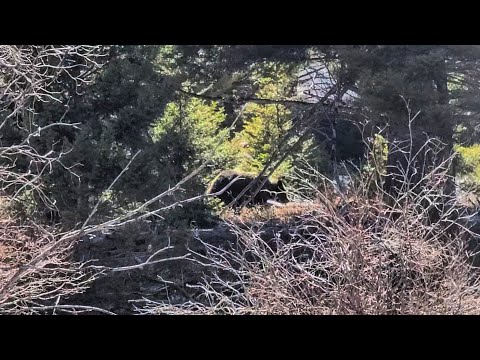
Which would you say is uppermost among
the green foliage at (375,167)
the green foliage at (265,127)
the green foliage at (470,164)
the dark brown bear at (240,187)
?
the green foliage at (375,167)

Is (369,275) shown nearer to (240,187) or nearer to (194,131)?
(194,131)

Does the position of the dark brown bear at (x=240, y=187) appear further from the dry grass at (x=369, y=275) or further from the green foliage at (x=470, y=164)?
the dry grass at (x=369, y=275)

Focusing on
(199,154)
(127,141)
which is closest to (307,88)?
(199,154)

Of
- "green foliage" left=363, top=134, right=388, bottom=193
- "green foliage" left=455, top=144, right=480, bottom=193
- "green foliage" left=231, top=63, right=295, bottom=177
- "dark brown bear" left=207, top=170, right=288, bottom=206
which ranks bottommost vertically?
"dark brown bear" left=207, top=170, right=288, bottom=206

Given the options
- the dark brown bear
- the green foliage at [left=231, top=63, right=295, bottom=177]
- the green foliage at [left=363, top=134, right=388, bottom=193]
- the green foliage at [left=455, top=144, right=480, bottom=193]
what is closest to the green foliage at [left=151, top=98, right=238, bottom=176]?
the dark brown bear

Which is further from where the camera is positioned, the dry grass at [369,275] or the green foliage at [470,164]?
the green foliage at [470,164]

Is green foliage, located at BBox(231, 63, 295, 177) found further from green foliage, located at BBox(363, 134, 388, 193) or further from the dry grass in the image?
the dry grass

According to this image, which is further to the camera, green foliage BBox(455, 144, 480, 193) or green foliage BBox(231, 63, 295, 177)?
green foliage BBox(231, 63, 295, 177)

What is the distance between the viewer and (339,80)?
948 centimetres

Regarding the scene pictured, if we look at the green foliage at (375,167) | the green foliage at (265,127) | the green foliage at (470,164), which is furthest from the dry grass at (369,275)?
the green foliage at (265,127)

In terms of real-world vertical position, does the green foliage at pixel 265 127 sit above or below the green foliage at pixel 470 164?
below

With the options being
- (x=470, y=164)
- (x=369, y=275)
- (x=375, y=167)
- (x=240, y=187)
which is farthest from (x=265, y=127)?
(x=369, y=275)
